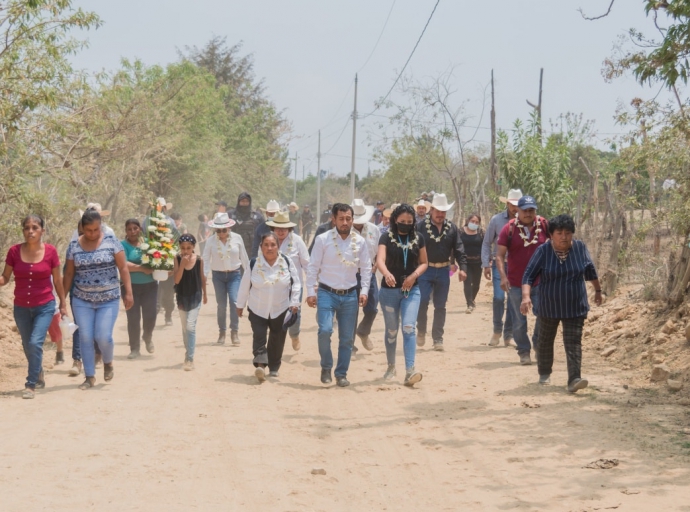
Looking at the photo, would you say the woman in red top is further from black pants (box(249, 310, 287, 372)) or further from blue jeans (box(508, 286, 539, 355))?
blue jeans (box(508, 286, 539, 355))

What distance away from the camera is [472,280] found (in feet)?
55.4

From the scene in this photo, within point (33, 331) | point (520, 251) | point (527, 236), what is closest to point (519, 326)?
point (520, 251)

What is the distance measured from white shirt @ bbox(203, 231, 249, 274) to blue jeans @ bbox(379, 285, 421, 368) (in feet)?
12.0

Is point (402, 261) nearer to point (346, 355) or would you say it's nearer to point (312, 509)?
Answer: point (346, 355)

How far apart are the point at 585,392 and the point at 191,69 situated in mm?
28802

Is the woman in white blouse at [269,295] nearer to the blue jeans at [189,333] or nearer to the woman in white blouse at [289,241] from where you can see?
the woman in white blouse at [289,241]

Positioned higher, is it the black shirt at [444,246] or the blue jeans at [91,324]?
the black shirt at [444,246]

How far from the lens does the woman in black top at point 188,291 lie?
38.3ft

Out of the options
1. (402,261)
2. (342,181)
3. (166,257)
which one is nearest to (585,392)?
(402,261)

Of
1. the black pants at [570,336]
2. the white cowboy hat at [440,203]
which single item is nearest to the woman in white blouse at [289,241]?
the white cowboy hat at [440,203]

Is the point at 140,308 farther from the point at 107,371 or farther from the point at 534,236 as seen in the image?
the point at 534,236

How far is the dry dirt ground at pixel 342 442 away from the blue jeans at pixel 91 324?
0.38m

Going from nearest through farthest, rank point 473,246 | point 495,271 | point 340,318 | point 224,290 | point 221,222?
point 340,318 → point 495,271 → point 221,222 → point 224,290 → point 473,246

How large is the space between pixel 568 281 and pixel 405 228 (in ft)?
6.14
